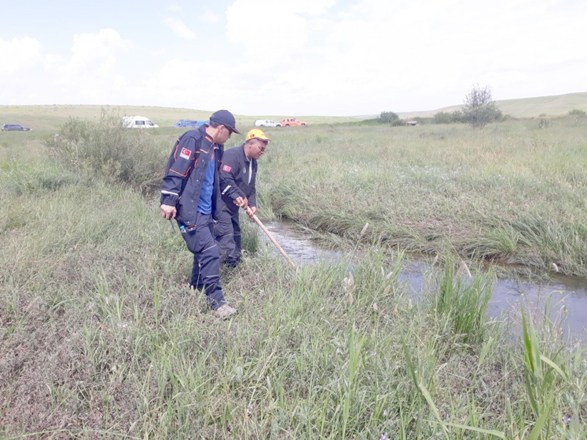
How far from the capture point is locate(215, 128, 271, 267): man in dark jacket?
4.46 metres

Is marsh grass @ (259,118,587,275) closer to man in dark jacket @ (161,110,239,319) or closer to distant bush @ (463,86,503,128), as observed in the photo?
man in dark jacket @ (161,110,239,319)

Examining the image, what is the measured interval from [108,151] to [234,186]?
5.54 meters

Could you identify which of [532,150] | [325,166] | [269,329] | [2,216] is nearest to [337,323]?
[269,329]

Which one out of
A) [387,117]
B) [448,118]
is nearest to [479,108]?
[448,118]

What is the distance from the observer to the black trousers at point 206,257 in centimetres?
359

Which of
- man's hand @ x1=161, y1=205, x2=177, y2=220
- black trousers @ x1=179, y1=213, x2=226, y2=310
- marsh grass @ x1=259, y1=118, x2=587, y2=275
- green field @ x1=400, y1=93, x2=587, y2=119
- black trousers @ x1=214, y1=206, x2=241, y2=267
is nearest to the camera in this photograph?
man's hand @ x1=161, y1=205, x2=177, y2=220

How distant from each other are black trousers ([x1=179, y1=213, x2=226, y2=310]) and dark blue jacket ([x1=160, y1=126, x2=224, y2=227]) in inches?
4.0

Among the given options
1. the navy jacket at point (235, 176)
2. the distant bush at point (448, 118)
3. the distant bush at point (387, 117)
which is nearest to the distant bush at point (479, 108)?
the distant bush at point (448, 118)

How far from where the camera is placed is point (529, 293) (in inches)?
195

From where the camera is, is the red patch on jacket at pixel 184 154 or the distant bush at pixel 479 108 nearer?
the red patch on jacket at pixel 184 154

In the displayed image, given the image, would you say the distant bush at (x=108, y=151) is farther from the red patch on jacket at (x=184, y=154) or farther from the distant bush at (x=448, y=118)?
the distant bush at (x=448, y=118)

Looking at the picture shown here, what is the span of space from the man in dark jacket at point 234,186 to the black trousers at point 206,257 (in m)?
0.67

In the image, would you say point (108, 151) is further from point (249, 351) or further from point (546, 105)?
point (546, 105)

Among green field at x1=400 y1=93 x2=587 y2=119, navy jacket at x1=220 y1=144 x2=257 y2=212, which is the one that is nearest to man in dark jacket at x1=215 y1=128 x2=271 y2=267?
navy jacket at x1=220 y1=144 x2=257 y2=212
